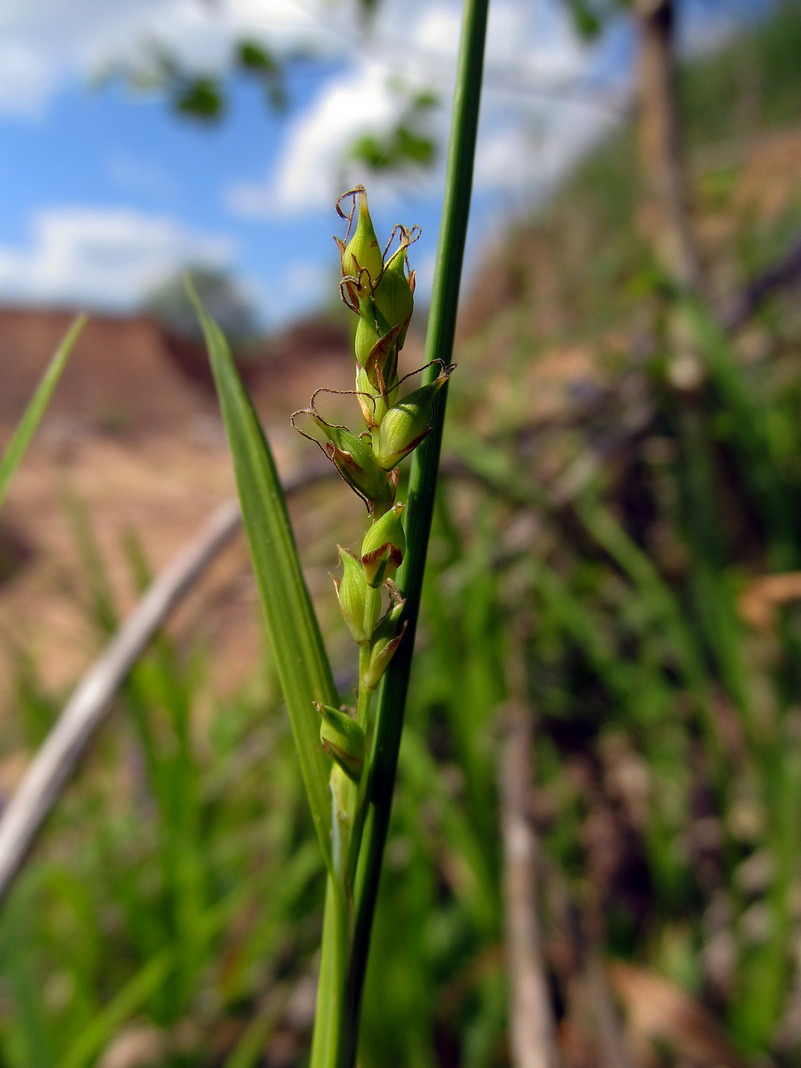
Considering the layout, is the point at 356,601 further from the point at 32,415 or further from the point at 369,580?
the point at 32,415

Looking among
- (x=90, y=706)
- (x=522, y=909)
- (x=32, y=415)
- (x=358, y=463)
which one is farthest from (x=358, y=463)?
(x=522, y=909)

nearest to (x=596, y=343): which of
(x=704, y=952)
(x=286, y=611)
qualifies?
(x=704, y=952)

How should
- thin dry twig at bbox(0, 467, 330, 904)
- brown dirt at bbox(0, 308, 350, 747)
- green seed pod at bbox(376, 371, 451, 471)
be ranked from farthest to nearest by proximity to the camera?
brown dirt at bbox(0, 308, 350, 747), thin dry twig at bbox(0, 467, 330, 904), green seed pod at bbox(376, 371, 451, 471)

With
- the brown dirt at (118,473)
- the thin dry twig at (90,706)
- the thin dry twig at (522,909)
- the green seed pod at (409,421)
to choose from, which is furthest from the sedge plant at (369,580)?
the brown dirt at (118,473)

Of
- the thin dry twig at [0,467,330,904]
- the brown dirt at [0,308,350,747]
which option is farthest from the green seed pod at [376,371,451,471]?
the brown dirt at [0,308,350,747]

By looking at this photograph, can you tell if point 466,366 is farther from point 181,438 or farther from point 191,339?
point 191,339

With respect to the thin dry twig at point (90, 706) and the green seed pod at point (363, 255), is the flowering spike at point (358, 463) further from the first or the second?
the thin dry twig at point (90, 706)

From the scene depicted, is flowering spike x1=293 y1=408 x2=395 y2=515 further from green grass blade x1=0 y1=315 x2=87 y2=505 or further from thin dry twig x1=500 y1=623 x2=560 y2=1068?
thin dry twig x1=500 y1=623 x2=560 y2=1068
